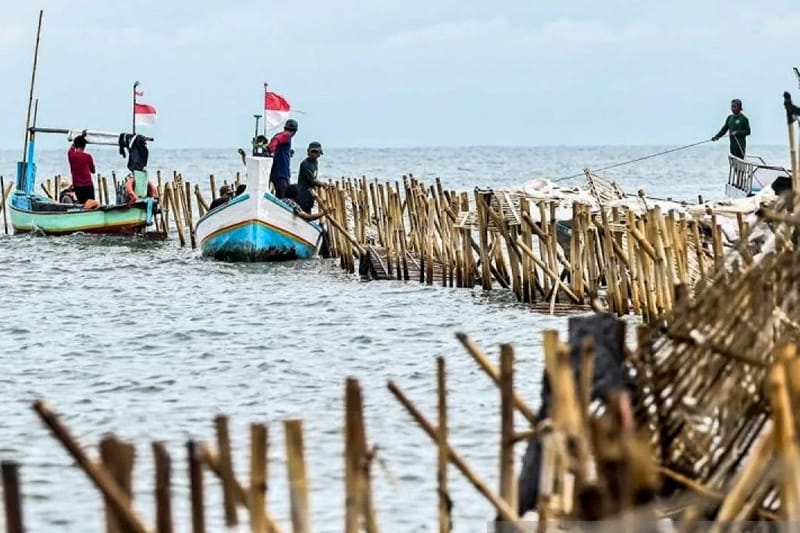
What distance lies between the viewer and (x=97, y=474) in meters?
4.45

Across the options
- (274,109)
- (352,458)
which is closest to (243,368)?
(352,458)

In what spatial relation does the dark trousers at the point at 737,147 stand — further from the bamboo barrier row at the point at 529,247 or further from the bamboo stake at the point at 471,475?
the bamboo stake at the point at 471,475

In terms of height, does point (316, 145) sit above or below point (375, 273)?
above

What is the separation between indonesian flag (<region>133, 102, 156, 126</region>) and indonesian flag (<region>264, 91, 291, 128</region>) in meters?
4.88

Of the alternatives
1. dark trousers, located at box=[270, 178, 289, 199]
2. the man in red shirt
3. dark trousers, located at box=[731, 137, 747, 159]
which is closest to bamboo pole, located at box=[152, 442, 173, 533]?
dark trousers, located at box=[270, 178, 289, 199]

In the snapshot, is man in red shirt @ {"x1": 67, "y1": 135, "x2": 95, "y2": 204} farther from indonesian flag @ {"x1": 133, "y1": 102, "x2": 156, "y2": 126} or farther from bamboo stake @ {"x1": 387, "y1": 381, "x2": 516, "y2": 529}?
bamboo stake @ {"x1": 387, "y1": 381, "x2": 516, "y2": 529}

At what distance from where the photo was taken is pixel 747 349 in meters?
6.16

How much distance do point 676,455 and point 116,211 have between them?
74.8 feet

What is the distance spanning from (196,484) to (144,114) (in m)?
25.3

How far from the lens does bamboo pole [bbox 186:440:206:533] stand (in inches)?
183

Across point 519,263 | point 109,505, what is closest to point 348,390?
point 109,505

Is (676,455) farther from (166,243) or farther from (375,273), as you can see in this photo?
(166,243)

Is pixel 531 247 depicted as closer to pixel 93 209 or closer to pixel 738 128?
pixel 738 128

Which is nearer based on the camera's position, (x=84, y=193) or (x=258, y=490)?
(x=258, y=490)
